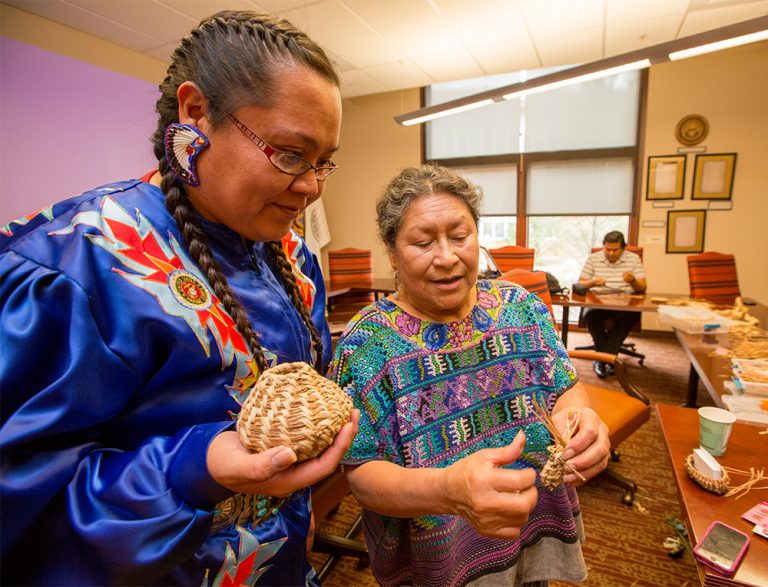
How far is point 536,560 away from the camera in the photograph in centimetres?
122

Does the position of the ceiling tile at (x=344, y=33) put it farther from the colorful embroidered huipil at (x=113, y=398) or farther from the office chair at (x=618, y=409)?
the colorful embroidered huipil at (x=113, y=398)

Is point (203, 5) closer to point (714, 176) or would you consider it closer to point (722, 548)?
point (722, 548)

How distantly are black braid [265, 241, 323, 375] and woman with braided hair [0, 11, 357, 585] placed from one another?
3.8 inches

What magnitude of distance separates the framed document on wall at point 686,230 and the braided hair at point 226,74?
20.2ft

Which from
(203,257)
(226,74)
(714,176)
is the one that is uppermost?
(714,176)

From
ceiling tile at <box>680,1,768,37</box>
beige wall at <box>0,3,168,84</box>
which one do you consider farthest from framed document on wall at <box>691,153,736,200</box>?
beige wall at <box>0,3,168,84</box>

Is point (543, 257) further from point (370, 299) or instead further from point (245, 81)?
point (245, 81)

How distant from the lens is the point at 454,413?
1159mm

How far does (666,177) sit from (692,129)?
2.06 ft

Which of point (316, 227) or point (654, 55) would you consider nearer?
point (654, 55)

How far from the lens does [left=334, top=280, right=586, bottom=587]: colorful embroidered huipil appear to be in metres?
1.12

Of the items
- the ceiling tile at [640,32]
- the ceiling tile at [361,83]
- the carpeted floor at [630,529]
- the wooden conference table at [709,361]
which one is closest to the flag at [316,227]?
the ceiling tile at [361,83]

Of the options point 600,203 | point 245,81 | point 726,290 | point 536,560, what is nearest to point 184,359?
point 245,81

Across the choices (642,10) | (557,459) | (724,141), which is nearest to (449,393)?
(557,459)
